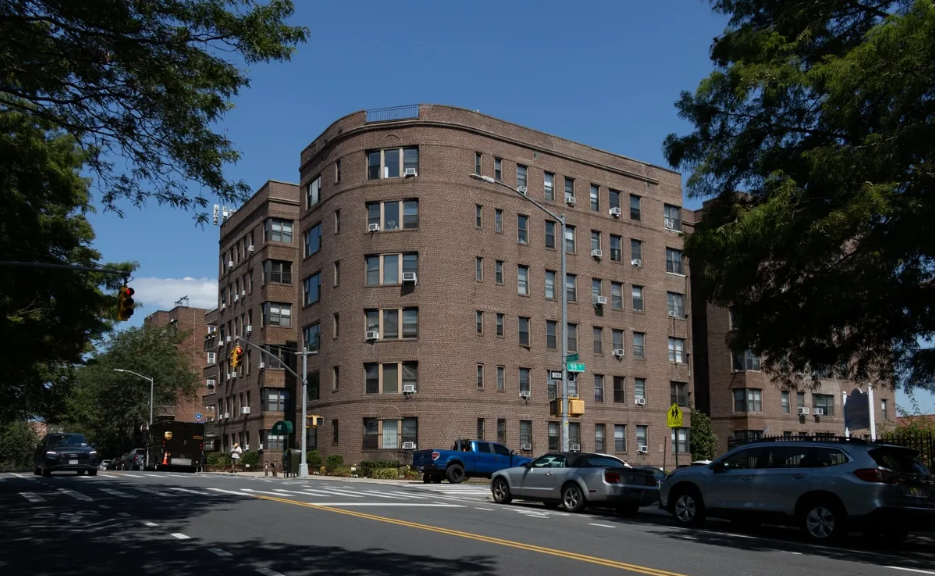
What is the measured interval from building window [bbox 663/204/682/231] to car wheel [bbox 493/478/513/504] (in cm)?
3670

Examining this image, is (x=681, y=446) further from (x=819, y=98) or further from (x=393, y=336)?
(x=819, y=98)

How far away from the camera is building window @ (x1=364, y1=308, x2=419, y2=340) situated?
45781 millimetres

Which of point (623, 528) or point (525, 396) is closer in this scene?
point (623, 528)

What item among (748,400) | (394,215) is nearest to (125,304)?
(394,215)

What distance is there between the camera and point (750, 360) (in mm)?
57156

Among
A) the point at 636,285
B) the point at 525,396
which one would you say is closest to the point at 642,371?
the point at 636,285

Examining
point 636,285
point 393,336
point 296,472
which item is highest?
point 636,285

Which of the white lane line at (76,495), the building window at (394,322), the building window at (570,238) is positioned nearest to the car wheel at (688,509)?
the white lane line at (76,495)

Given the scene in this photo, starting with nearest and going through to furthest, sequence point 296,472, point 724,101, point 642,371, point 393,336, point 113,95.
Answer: point 113,95
point 724,101
point 296,472
point 393,336
point 642,371

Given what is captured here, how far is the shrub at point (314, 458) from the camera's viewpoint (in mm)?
47969

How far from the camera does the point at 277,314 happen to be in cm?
5641

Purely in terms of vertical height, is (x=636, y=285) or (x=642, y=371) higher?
(x=636, y=285)

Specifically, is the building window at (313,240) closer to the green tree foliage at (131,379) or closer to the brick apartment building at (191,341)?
the green tree foliage at (131,379)

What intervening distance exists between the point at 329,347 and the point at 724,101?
33.6 metres
